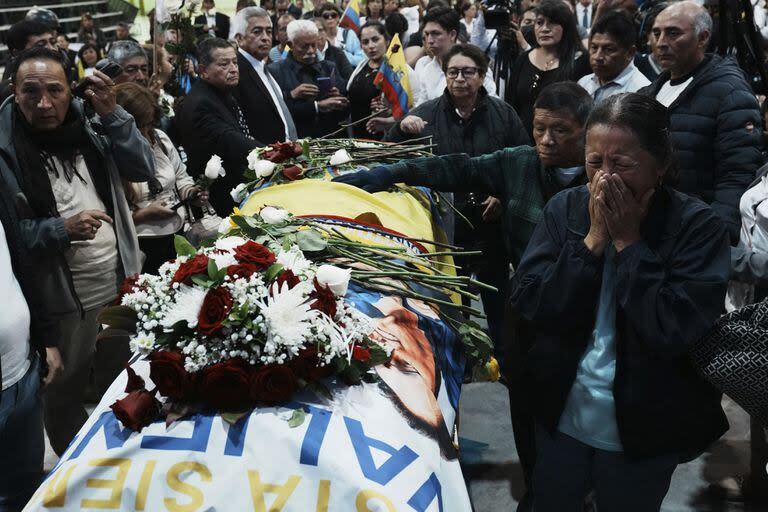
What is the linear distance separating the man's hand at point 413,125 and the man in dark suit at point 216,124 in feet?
3.25

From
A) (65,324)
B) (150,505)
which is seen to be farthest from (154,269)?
Result: (150,505)

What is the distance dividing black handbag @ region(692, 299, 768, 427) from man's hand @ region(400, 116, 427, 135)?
2.27 meters

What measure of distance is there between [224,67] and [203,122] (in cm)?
36

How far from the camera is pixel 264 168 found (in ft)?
11.9

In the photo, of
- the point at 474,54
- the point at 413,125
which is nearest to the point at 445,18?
the point at 474,54

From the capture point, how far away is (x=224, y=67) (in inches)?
195

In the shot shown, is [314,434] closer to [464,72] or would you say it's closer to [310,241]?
[310,241]

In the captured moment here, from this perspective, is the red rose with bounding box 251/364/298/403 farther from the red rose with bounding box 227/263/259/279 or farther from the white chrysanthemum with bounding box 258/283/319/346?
the red rose with bounding box 227/263/259/279

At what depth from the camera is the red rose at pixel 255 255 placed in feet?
7.00

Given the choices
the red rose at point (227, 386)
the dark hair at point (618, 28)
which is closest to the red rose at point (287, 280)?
the red rose at point (227, 386)

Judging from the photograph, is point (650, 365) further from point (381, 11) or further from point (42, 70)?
point (381, 11)

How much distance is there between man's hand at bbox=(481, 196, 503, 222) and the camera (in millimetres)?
4121

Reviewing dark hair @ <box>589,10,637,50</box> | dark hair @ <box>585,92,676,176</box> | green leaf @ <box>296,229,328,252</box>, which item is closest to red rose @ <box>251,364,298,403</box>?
green leaf @ <box>296,229,328,252</box>

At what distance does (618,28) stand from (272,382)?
3.33 m
